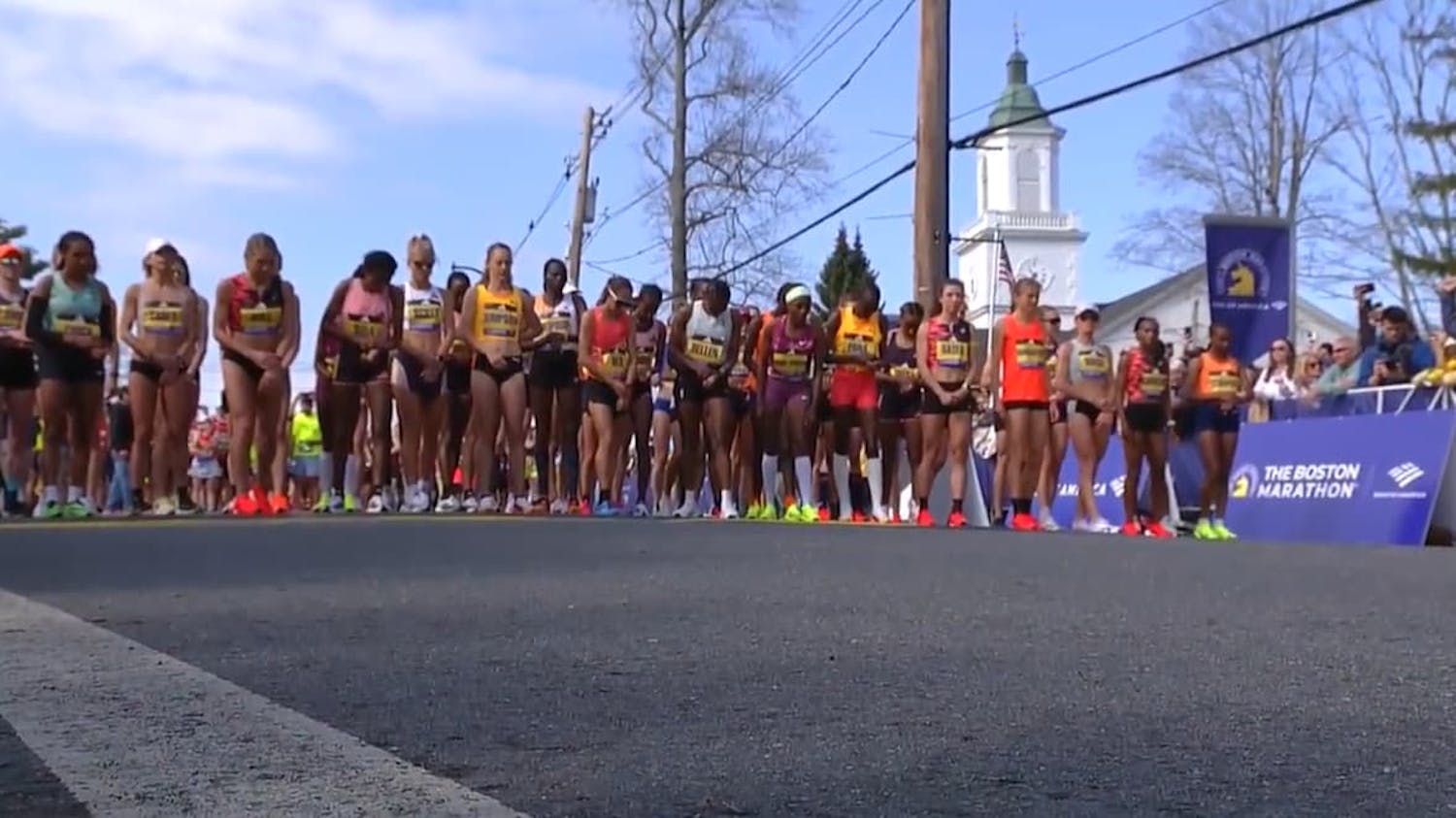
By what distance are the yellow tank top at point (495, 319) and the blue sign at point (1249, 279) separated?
879 cm

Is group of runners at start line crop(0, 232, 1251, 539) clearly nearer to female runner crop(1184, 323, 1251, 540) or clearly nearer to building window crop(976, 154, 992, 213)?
female runner crop(1184, 323, 1251, 540)

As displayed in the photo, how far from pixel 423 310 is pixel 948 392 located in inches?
153

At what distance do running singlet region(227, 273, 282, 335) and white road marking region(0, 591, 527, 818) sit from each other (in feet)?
23.3

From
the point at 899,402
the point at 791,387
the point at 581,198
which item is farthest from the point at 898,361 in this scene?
the point at 581,198

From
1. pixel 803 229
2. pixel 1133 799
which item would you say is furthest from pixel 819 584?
pixel 803 229

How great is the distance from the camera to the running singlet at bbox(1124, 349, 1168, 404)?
14.0 meters

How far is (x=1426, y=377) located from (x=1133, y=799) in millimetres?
11643

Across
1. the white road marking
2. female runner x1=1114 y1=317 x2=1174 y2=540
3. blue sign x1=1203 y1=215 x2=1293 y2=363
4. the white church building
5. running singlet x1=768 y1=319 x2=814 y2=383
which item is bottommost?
the white road marking

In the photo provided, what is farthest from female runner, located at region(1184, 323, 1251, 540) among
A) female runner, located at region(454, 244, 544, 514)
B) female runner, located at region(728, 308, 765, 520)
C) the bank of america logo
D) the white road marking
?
the white road marking

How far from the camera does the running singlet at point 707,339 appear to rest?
45.8 feet

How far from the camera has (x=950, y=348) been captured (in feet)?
44.7

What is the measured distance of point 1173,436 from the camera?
15867 millimetres

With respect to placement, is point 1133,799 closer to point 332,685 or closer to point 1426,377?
point 332,685

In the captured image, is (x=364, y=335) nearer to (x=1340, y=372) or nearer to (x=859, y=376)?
(x=859, y=376)
